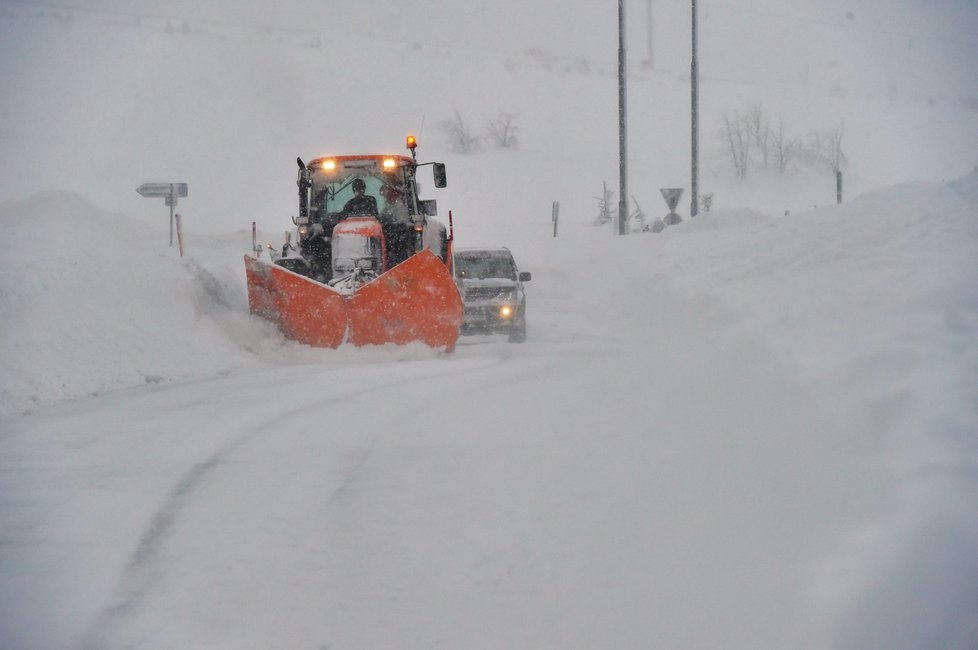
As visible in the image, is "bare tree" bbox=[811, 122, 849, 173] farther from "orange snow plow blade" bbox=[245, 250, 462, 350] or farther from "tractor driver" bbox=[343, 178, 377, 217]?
"orange snow plow blade" bbox=[245, 250, 462, 350]

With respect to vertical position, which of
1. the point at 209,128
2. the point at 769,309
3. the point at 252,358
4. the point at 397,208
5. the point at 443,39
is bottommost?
the point at 252,358

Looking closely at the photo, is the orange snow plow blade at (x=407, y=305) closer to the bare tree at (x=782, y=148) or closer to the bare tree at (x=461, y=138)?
the bare tree at (x=461, y=138)

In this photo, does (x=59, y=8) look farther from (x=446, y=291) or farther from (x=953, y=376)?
(x=953, y=376)

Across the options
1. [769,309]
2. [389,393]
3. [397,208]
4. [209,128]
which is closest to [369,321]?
[397,208]

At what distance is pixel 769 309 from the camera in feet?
28.2

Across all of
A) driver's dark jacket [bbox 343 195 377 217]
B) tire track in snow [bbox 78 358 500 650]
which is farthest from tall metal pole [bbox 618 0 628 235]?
tire track in snow [bbox 78 358 500 650]

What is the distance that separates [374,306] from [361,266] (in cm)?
98

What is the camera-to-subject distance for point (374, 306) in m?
11.8

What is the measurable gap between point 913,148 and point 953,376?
77653 millimetres

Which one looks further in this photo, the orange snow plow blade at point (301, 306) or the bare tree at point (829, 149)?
the bare tree at point (829, 149)

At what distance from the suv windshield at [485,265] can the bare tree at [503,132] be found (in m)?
52.7

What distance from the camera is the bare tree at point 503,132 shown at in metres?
68.4

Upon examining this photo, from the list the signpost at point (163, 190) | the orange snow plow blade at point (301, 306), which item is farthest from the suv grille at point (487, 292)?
the signpost at point (163, 190)

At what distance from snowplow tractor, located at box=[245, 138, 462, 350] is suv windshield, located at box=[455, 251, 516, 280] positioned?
1.46 m
